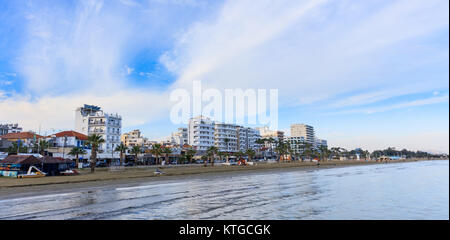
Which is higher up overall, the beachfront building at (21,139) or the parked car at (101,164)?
the beachfront building at (21,139)

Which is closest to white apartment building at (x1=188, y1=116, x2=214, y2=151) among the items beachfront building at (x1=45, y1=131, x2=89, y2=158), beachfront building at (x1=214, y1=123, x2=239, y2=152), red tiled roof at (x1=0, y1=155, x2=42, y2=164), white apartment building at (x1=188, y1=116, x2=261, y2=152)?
white apartment building at (x1=188, y1=116, x2=261, y2=152)

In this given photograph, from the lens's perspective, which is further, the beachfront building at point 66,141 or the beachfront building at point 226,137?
the beachfront building at point 226,137

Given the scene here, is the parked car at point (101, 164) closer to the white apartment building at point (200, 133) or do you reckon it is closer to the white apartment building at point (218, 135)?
the white apartment building at point (200, 133)

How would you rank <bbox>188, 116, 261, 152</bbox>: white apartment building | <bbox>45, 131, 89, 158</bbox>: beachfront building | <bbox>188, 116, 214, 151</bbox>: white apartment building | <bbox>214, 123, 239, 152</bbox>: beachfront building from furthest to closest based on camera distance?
<bbox>214, 123, 239, 152</bbox>: beachfront building < <bbox>188, 116, 261, 152</bbox>: white apartment building < <bbox>188, 116, 214, 151</bbox>: white apartment building < <bbox>45, 131, 89, 158</bbox>: beachfront building

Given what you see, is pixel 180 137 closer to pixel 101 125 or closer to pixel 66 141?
pixel 101 125

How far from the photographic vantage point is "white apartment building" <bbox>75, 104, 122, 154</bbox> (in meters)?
91.0

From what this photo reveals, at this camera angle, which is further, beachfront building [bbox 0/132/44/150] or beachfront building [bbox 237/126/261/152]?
beachfront building [bbox 237/126/261/152]

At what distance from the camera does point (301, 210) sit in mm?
18359

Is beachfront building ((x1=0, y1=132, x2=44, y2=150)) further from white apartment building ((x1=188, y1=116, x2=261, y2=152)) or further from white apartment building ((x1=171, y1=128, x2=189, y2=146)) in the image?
white apartment building ((x1=171, y1=128, x2=189, y2=146))

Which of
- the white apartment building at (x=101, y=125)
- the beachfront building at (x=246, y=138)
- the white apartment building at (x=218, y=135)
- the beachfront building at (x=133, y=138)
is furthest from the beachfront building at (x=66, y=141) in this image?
the beachfront building at (x=246, y=138)

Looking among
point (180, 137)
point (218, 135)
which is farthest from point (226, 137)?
point (180, 137)

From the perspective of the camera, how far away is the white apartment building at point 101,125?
299 ft

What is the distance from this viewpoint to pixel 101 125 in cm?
9219
